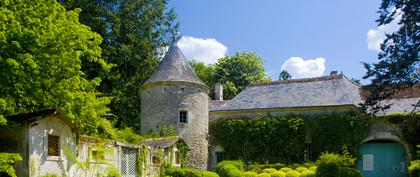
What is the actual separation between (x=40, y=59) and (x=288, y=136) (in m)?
17.1

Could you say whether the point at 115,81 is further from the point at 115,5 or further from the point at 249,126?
the point at 249,126

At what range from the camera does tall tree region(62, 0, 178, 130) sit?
31.2 metres

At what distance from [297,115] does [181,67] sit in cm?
739

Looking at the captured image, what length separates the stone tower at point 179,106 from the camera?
26.1 meters

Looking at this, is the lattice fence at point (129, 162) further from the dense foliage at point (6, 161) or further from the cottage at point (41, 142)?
the dense foliage at point (6, 161)

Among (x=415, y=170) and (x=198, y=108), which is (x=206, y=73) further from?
(x=415, y=170)

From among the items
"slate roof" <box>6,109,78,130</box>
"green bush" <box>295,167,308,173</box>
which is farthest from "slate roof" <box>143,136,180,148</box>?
"slate roof" <box>6,109,78,130</box>

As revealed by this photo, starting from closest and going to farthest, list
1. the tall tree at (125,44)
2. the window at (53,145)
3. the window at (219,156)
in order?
the window at (53,145) < the window at (219,156) < the tall tree at (125,44)

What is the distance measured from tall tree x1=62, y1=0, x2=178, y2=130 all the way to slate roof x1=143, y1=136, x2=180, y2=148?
8.63 meters

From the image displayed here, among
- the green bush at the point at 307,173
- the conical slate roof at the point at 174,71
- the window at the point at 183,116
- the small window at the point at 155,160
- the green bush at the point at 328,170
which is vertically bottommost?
the green bush at the point at 307,173

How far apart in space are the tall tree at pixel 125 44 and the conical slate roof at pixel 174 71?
4961 mm

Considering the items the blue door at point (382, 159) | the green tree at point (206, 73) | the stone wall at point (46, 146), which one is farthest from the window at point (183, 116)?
the green tree at point (206, 73)

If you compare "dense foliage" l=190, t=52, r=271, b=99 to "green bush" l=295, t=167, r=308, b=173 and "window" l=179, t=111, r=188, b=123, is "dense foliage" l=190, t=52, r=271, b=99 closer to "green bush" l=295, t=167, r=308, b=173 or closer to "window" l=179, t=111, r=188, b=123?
"window" l=179, t=111, r=188, b=123

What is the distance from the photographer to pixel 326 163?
66.3 feet
